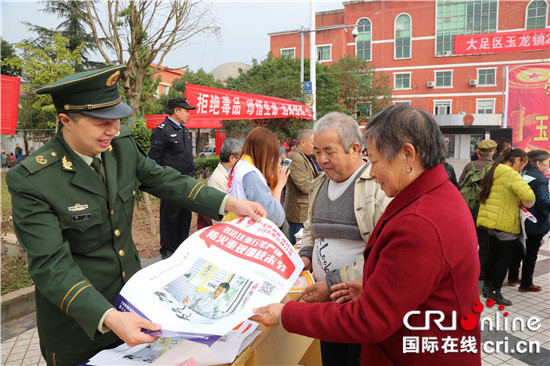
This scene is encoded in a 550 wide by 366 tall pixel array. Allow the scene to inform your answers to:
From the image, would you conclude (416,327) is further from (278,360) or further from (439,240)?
(278,360)

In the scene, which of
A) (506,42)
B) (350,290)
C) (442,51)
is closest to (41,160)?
(350,290)

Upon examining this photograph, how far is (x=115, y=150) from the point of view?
1632 mm

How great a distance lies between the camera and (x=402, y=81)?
32938 millimetres

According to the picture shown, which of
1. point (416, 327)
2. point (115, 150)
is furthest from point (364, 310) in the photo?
point (115, 150)

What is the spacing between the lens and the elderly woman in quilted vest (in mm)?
3918

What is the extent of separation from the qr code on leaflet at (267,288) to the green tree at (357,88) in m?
25.3

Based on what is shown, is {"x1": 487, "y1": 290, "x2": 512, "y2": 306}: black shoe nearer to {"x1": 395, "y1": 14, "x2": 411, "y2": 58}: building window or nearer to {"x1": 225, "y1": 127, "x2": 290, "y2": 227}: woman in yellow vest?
{"x1": 225, "y1": 127, "x2": 290, "y2": 227}: woman in yellow vest

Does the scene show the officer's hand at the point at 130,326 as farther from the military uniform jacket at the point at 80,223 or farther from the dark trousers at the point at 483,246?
the dark trousers at the point at 483,246

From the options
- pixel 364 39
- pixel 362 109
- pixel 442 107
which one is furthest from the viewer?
pixel 364 39

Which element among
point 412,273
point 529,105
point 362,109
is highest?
point 362,109

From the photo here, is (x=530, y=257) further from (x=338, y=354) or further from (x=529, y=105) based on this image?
(x=529, y=105)

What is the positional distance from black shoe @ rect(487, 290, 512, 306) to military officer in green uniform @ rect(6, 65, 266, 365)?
3.65 meters

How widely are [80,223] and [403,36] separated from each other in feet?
119

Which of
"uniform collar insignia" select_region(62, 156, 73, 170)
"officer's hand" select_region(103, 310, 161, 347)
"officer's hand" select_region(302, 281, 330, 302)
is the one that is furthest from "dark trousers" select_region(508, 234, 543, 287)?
"uniform collar insignia" select_region(62, 156, 73, 170)
